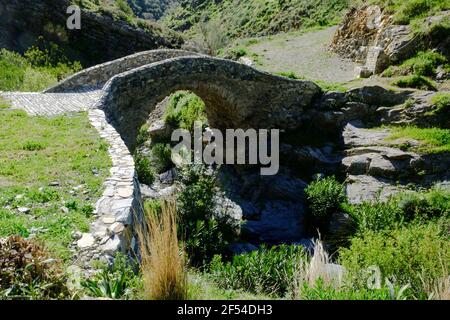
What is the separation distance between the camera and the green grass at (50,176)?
16.3 feet

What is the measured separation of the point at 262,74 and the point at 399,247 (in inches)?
483

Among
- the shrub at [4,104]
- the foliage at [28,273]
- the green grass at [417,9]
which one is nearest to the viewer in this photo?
the foliage at [28,273]

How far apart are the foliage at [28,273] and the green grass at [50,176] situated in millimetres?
554

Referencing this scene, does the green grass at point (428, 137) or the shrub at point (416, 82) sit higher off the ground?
the shrub at point (416, 82)

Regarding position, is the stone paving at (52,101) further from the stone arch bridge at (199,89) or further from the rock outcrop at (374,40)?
the rock outcrop at (374,40)

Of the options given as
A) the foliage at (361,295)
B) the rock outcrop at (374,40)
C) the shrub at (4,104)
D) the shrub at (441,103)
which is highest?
the rock outcrop at (374,40)

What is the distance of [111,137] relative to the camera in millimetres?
8867

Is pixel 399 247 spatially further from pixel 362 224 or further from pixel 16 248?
pixel 16 248

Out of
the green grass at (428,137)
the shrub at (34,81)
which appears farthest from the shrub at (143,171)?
→ the green grass at (428,137)

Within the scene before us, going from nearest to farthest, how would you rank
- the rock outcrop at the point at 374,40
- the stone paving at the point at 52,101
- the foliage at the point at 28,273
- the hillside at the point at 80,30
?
the foliage at the point at 28,273 → the stone paving at the point at 52,101 → the rock outcrop at the point at 374,40 → the hillside at the point at 80,30

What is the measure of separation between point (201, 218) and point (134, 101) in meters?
5.22

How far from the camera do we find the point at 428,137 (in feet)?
50.6

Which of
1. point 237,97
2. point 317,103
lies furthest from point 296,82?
point 237,97

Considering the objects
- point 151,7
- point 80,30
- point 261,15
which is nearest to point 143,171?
point 80,30
